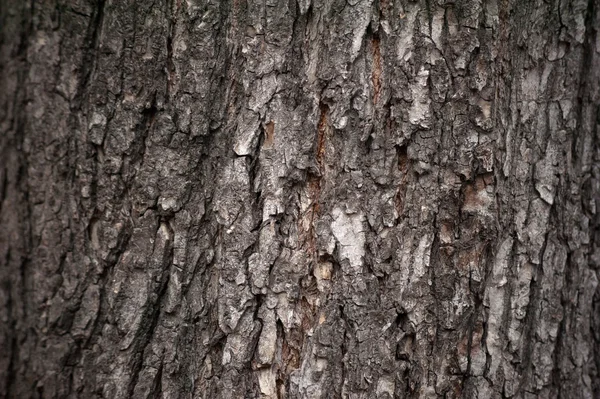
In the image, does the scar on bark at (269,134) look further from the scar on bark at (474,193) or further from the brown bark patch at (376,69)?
the scar on bark at (474,193)

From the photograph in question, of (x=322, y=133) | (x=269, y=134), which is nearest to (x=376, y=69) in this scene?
(x=322, y=133)

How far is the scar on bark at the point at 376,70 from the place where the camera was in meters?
1.32

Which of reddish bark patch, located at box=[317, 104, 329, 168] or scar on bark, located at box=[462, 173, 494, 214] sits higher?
reddish bark patch, located at box=[317, 104, 329, 168]

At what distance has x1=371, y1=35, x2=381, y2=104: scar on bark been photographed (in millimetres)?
1322

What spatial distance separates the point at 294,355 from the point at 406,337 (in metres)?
0.33

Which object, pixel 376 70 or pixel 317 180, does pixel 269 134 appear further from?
pixel 376 70

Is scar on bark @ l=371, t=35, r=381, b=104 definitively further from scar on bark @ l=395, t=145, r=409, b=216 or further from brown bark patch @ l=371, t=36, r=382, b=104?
scar on bark @ l=395, t=145, r=409, b=216

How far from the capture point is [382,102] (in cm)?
132

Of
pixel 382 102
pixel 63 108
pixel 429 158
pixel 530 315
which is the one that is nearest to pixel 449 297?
pixel 530 315

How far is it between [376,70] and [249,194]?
0.51m

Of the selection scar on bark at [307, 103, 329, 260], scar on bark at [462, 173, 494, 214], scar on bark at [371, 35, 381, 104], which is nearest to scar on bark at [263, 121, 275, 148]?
scar on bark at [307, 103, 329, 260]

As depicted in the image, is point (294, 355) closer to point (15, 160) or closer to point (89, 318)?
point (89, 318)

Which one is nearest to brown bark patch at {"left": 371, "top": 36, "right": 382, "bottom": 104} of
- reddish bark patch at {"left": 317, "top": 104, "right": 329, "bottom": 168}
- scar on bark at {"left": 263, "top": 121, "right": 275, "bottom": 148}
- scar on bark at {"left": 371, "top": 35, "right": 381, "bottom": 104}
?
scar on bark at {"left": 371, "top": 35, "right": 381, "bottom": 104}

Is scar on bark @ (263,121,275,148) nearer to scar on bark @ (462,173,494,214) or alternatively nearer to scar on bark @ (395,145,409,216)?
scar on bark @ (395,145,409,216)
